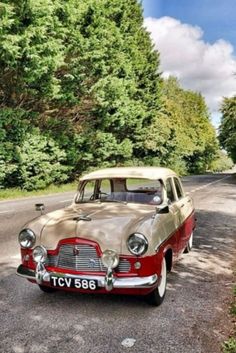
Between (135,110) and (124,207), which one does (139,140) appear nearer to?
(135,110)

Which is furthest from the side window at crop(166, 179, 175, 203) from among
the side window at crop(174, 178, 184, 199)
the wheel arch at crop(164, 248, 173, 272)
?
the wheel arch at crop(164, 248, 173, 272)

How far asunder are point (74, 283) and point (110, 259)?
0.51 m

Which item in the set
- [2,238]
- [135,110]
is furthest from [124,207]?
[135,110]

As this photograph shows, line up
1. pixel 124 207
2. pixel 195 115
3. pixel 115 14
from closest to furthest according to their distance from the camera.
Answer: pixel 124 207 → pixel 115 14 → pixel 195 115

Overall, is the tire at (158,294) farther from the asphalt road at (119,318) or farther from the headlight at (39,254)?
the headlight at (39,254)

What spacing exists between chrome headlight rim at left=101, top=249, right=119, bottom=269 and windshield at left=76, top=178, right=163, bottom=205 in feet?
4.93

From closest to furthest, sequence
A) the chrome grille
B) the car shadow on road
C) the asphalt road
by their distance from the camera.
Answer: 1. the asphalt road
2. the chrome grille
3. the car shadow on road

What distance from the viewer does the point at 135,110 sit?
3634 centimetres

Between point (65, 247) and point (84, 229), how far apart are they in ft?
1.01

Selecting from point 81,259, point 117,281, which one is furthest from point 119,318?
point 81,259

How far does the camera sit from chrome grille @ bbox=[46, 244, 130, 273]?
14.8 ft

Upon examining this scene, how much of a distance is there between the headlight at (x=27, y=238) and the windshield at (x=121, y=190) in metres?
1.38

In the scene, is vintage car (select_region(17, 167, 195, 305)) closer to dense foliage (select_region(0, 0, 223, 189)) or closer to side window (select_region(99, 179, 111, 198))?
side window (select_region(99, 179, 111, 198))

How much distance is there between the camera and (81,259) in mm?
4590
